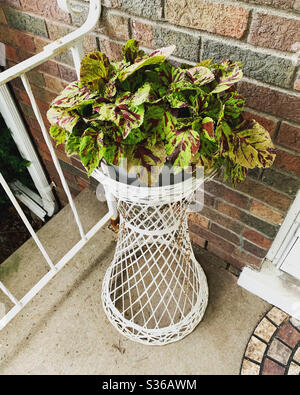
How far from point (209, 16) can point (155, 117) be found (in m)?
0.41

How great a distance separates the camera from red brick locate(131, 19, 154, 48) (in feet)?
3.42

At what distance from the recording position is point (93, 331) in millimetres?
1424

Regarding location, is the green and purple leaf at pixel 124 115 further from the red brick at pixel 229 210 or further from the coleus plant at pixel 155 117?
the red brick at pixel 229 210

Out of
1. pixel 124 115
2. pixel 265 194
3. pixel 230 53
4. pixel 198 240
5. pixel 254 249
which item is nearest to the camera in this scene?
pixel 124 115

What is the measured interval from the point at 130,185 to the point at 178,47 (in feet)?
1.76

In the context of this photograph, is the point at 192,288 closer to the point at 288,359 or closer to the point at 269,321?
the point at 269,321

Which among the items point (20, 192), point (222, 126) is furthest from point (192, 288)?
point (20, 192)

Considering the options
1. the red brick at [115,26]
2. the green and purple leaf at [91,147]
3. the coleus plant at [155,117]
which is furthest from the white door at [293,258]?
the red brick at [115,26]

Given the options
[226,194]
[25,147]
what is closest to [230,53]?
[226,194]

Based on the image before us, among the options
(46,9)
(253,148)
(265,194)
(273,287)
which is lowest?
(273,287)

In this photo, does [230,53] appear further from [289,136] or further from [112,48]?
[112,48]

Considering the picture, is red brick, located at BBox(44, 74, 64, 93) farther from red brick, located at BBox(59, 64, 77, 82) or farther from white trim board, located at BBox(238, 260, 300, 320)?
white trim board, located at BBox(238, 260, 300, 320)

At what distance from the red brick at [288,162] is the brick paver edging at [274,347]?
77 cm

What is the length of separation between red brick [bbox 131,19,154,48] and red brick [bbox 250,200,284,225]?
72 cm
